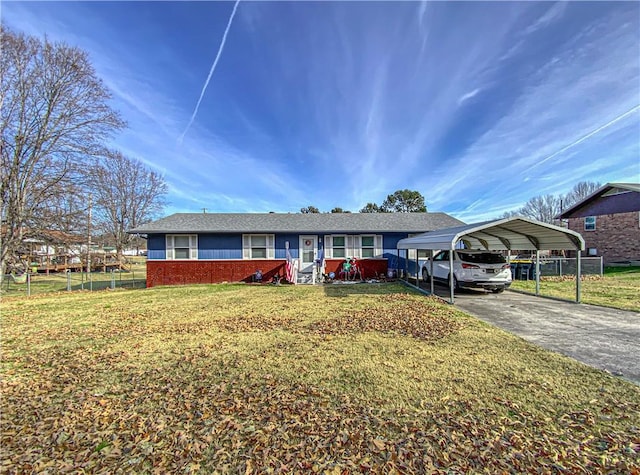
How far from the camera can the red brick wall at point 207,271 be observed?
14.7 metres

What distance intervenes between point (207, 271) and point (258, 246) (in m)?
2.95

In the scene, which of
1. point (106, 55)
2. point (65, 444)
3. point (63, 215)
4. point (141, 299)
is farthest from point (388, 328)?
point (63, 215)

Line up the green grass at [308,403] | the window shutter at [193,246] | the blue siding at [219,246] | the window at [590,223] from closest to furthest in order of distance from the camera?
the green grass at [308,403] < the window shutter at [193,246] < the blue siding at [219,246] < the window at [590,223]

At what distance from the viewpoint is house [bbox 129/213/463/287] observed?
48.7 feet

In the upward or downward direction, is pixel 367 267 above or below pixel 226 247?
below

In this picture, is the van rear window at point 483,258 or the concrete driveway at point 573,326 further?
the van rear window at point 483,258

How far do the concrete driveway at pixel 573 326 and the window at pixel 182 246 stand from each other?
12702 mm

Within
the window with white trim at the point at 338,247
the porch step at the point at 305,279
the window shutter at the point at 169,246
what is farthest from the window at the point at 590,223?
the window shutter at the point at 169,246

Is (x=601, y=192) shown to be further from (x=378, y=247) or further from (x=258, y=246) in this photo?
(x=258, y=246)

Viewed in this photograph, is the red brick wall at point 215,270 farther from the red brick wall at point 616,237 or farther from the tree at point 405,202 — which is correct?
the tree at point 405,202

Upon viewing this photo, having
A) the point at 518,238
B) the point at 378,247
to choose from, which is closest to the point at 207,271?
the point at 378,247

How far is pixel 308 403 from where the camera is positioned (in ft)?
10.6

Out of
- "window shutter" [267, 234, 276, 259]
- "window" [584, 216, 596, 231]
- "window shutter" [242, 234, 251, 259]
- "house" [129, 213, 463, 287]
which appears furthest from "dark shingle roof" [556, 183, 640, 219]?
"window shutter" [242, 234, 251, 259]

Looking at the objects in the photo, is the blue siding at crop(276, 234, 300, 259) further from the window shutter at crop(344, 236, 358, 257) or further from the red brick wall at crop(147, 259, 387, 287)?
the window shutter at crop(344, 236, 358, 257)
